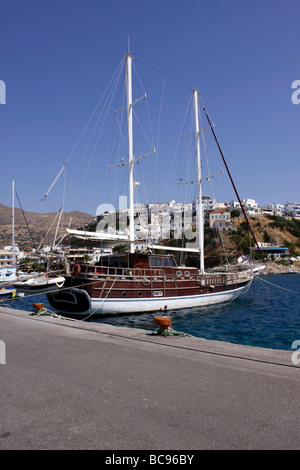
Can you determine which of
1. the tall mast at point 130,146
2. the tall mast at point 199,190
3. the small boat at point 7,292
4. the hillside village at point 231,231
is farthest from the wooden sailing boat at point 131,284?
the hillside village at point 231,231

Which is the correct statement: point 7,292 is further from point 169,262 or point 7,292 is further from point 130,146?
point 130,146

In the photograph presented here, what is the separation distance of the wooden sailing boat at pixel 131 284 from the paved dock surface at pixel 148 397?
11.7m

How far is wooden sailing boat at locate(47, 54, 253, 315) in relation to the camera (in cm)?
1966

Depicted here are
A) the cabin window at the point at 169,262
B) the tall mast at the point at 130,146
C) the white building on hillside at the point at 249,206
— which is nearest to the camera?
the tall mast at the point at 130,146

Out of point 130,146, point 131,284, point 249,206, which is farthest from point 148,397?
point 249,206

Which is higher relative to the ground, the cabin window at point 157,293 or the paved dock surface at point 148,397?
the paved dock surface at point 148,397

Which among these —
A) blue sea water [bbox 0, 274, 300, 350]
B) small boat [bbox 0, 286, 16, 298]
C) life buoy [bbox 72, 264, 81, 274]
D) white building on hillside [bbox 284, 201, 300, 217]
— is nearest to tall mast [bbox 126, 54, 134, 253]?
life buoy [bbox 72, 264, 81, 274]

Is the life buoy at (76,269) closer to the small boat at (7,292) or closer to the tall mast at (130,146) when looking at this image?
the tall mast at (130,146)

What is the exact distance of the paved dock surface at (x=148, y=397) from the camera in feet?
11.3

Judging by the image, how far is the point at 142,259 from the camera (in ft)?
75.3

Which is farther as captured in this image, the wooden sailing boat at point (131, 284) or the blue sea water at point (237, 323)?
the wooden sailing boat at point (131, 284)

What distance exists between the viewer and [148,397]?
181 inches

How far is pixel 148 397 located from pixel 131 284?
1665 cm
